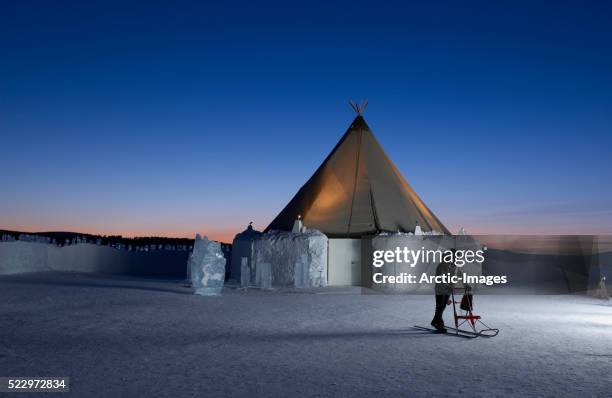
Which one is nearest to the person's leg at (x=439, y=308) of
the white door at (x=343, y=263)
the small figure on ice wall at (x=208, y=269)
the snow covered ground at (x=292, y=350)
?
the snow covered ground at (x=292, y=350)

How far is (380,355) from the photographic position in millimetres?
7652

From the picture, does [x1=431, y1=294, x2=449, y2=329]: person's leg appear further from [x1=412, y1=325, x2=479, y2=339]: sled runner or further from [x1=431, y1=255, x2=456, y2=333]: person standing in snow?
[x1=412, y1=325, x2=479, y2=339]: sled runner

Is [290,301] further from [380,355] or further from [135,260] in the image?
[135,260]

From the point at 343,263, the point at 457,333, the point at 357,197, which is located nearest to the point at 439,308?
the point at 457,333

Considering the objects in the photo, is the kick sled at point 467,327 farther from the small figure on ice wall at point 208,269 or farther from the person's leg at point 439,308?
the small figure on ice wall at point 208,269

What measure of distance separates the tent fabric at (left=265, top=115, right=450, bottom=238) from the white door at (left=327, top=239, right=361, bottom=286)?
0.67 m

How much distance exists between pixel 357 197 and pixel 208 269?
8.61m

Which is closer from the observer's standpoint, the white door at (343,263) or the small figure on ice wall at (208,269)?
the small figure on ice wall at (208,269)

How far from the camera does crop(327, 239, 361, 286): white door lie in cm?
2148

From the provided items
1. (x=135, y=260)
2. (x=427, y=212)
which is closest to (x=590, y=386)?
(x=427, y=212)

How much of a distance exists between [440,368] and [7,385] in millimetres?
4966

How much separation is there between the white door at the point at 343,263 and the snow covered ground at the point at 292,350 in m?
6.79

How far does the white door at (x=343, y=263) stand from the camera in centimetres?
2148

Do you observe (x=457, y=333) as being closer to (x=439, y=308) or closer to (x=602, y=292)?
(x=439, y=308)
